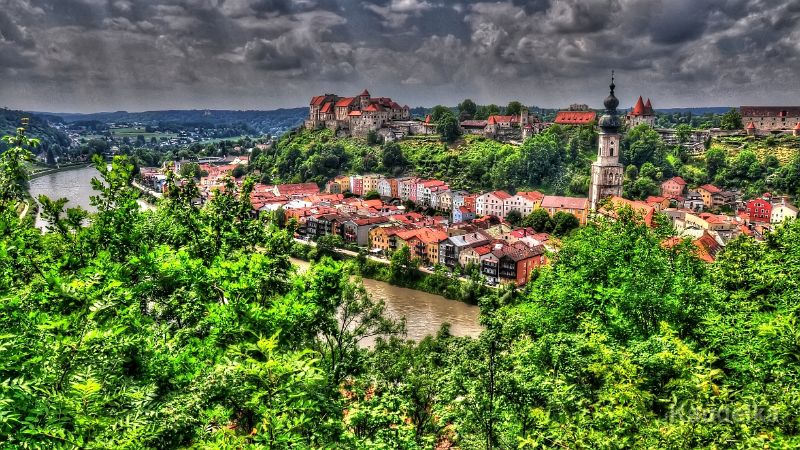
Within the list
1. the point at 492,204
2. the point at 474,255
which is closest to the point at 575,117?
the point at 492,204

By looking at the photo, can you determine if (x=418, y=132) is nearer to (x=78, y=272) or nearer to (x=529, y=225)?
(x=529, y=225)

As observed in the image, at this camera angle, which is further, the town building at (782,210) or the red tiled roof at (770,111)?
the red tiled roof at (770,111)

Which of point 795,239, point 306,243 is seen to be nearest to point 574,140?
point 306,243

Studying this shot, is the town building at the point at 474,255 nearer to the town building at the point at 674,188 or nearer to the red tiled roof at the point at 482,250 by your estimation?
the red tiled roof at the point at 482,250

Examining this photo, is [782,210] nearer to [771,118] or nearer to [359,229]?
[359,229]

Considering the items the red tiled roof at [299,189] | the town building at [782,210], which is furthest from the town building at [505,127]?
the town building at [782,210]
